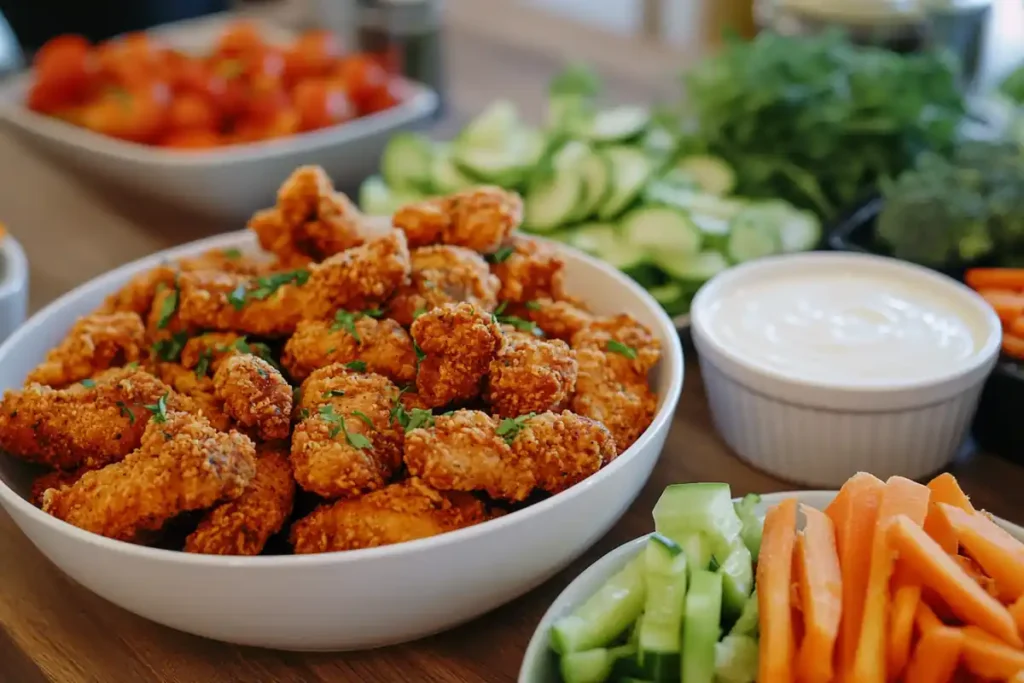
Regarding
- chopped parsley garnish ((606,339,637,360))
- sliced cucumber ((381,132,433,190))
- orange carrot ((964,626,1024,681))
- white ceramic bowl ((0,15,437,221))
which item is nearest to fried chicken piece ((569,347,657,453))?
chopped parsley garnish ((606,339,637,360))

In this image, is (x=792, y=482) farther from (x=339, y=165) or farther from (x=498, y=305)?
(x=339, y=165)

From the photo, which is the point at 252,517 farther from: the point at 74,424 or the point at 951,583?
the point at 951,583

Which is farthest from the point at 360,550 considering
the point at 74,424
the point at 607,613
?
the point at 74,424

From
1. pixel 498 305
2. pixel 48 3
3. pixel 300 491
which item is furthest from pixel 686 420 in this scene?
pixel 48 3

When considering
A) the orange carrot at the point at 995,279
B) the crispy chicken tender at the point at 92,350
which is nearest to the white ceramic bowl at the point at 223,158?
the crispy chicken tender at the point at 92,350

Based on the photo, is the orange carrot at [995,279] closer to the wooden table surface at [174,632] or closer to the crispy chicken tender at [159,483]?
the wooden table surface at [174,632]

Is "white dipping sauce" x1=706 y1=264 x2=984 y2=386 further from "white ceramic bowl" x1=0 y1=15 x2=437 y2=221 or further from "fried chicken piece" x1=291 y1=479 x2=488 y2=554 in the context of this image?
"white ceramic bowl" x1=0 y1=15 x2=437 y2=221
